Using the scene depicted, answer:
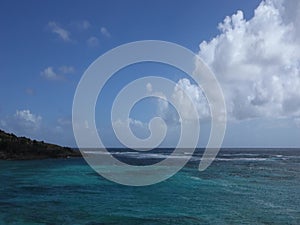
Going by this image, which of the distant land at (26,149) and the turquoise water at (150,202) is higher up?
the distant land at (26,149)

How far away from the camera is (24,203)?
30.4m

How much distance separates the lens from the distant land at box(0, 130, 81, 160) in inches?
3393

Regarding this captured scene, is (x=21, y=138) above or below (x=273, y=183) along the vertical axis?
above

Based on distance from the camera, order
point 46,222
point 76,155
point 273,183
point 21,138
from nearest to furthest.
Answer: point 46,222 < point 273,183 < point 21,138 < point 76,155

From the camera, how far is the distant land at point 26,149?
86188 millimetres

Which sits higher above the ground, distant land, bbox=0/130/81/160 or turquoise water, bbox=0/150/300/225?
distant land, bbox=0/130/81/160

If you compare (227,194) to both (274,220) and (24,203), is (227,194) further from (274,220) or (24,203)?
(24,203)

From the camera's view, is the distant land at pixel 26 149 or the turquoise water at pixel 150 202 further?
the distant land at pixel 26 149

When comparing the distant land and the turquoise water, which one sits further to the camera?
the distant land

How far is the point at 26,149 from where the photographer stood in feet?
300

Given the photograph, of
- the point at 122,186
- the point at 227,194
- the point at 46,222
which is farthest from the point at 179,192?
the point at 46,222

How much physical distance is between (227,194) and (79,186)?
1652 centimetres

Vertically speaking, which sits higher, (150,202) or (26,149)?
(26,149)

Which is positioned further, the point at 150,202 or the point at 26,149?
the point at 26,149
